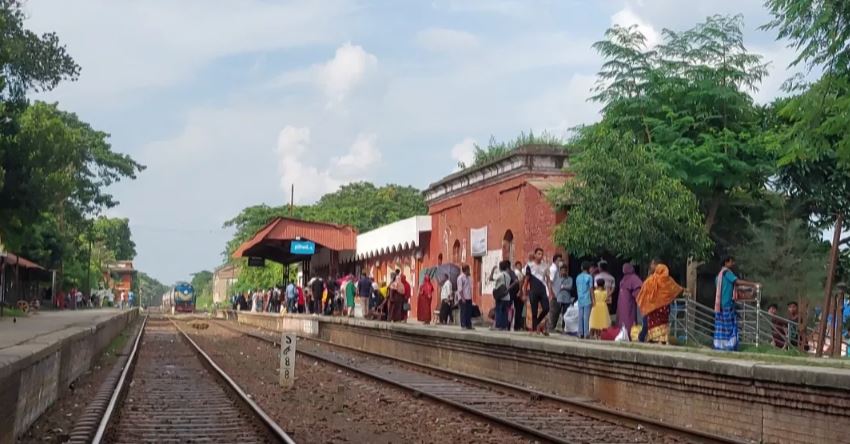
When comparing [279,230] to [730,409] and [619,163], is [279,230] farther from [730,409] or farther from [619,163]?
[730,409]

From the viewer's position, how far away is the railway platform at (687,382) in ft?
32.1

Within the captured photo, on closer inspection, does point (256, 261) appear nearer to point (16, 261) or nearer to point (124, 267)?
point (16, 261)

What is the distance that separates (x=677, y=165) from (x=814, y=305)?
678 centimetres

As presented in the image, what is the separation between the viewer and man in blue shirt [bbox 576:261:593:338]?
18359 millimetres

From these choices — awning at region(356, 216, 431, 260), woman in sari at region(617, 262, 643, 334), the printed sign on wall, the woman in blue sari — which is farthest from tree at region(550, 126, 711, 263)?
awning at region(356, 216, 431, 260)

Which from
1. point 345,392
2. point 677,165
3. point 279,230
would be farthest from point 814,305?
point 279,230

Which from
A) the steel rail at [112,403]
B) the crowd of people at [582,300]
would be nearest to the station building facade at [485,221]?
the crowd of people at [582,300]

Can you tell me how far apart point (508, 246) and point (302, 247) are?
1554 cm

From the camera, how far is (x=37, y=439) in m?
10.8

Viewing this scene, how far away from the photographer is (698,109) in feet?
95.6

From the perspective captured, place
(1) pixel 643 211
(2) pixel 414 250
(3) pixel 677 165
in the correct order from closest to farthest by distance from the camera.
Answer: (1) pixel 643 211, (3) pixel 677 165, (2) pixel 414 250

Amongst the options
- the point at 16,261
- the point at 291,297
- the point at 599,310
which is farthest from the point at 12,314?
the point at 599,310

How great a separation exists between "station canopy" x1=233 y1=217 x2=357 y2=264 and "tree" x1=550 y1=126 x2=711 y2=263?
69.3 feet

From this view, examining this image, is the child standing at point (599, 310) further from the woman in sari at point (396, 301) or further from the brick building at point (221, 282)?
the brick building at point (221, 282)
